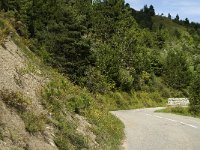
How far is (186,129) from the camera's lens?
72.2 ft

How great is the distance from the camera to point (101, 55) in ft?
206

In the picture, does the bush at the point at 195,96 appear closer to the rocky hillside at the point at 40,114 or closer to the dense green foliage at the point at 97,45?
the dense green foliage at the point at 97,45

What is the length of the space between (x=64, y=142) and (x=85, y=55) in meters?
31.3

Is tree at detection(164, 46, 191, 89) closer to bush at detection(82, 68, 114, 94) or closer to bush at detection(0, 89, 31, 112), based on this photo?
bush at detection(82, 68, 114, 94)

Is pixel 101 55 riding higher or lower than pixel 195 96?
higher

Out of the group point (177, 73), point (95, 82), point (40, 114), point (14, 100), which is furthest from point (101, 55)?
point (14, 100)

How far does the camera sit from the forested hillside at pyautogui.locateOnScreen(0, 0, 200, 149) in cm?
3922

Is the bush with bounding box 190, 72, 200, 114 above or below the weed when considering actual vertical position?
below

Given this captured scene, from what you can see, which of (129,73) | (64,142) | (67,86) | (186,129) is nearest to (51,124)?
(64,142)

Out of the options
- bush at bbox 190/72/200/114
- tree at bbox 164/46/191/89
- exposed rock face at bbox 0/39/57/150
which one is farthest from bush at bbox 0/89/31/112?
tree at bbox 164/46/191/89

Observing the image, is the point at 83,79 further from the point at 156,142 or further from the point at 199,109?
the point at 156,142

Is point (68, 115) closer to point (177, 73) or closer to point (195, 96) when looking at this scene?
point (195, 96)

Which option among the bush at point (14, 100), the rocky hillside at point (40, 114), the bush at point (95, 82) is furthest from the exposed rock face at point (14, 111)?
the bush at point (95, 82)

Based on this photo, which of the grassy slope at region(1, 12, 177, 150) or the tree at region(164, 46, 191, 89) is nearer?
the grassy slope at region(1, 12, 177, 150)
